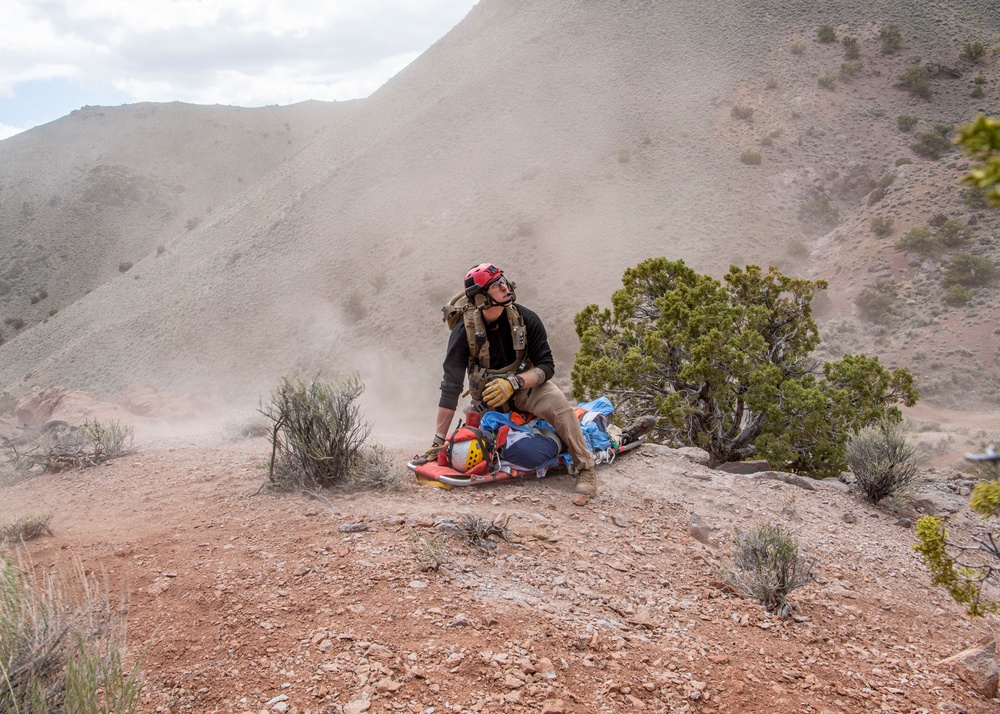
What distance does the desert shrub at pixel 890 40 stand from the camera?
3772cm

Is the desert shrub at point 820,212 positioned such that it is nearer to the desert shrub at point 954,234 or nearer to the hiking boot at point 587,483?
the desert shrub at point 954,234

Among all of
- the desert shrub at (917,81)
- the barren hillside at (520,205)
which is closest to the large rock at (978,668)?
the barren hillside at (520,205)

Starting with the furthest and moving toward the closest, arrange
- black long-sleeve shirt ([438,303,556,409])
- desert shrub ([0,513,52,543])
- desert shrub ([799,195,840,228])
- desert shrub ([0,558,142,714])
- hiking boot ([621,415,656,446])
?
1. desert shrub ([799,195,840,228])
2. hiking boot ([621,415,656,446])
3. black long-sleeve shirt ([438,303,556,409])
4. desert shrub ([0,513,52,543])
5. desert shrub ([0,558,142,714])

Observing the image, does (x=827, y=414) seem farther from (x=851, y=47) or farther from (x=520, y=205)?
(x=851, y=47)

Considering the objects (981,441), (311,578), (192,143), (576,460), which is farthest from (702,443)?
(192,143)

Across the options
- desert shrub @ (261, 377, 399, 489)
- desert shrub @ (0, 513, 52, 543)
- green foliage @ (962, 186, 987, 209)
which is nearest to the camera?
desert shrub @ (0, 513, 52, 543)

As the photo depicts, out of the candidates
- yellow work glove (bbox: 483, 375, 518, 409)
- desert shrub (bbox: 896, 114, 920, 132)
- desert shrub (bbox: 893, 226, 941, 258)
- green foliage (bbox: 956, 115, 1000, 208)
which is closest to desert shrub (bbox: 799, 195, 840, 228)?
desert shrub (bbox: 893, 226, 941, 258)

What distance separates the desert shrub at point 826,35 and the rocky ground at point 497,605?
4258 centimetres

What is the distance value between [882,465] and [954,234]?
23710mm

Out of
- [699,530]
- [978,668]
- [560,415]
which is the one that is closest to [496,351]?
[560,415]

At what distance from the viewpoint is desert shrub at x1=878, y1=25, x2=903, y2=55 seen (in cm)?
3772

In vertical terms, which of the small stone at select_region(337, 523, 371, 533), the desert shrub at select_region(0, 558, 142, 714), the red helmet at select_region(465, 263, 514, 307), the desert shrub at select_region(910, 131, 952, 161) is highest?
the desert shrub at select_region(910, 131, 952, 161)

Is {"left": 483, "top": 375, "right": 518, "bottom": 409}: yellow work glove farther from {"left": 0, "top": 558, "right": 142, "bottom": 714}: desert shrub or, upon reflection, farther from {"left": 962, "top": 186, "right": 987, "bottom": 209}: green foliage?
{"left": 962, "top": 186, "right": 987, "bottom": 209}: green foliage

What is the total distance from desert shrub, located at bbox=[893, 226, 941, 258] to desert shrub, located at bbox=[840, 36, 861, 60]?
17.4 meters
